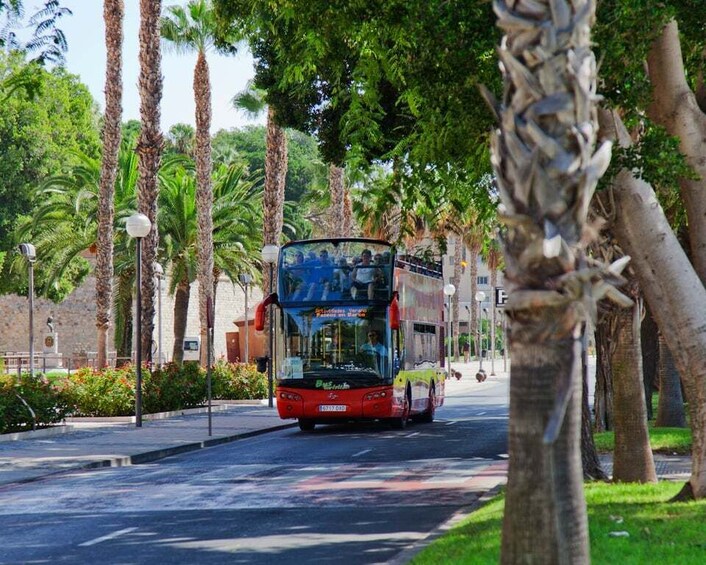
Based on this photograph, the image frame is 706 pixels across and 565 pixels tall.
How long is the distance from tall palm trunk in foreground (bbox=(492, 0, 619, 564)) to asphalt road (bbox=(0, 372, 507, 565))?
4.39m

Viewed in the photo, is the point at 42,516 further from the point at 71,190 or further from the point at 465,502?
the point at 71,190

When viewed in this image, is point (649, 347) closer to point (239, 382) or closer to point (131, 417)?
point (131, 417)

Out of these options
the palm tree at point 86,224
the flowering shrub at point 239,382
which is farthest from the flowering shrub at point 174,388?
the palm tree at point 86,224

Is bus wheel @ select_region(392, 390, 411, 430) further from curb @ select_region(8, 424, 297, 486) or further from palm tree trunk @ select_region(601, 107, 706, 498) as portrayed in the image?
palm tree trunk @ select_region(601, 107, 706, 498)

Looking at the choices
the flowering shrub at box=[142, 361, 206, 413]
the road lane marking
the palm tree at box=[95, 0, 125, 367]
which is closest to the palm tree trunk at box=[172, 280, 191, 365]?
the palm tree at box=[95, 0, 125, 367]

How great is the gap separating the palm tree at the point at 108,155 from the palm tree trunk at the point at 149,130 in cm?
128

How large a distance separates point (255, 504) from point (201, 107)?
97.5ft

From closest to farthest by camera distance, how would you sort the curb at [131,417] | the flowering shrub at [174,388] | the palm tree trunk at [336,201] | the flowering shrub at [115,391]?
1. the flowering shrub at [115,391]
2. the curb at [131,417]
3. the flowering shrub at [174,388]
4. the palm tree trunk at [336,201]

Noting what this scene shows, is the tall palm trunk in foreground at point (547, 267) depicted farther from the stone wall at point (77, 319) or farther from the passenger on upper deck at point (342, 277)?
the stone wall at point (77, 319)

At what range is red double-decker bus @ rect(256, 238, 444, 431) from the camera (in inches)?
1088

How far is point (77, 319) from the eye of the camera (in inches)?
2980

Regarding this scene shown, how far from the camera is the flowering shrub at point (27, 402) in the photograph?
25875mm

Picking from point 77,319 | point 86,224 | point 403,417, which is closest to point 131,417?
point 403,417

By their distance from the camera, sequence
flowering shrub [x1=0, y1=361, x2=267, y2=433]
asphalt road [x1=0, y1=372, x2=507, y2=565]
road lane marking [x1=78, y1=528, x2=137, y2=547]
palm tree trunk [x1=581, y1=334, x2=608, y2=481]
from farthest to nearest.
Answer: flowering shrub [x1=0, y1=361, x2=267, y2=433] → palm tree trunk [x1=581, y1=334, x2=608, y2=481] → road lane marking [x1=78, y1=528, x2=137, y2=547] → asphalt road [x1=0, y1=372, x2=507, y2=565]
